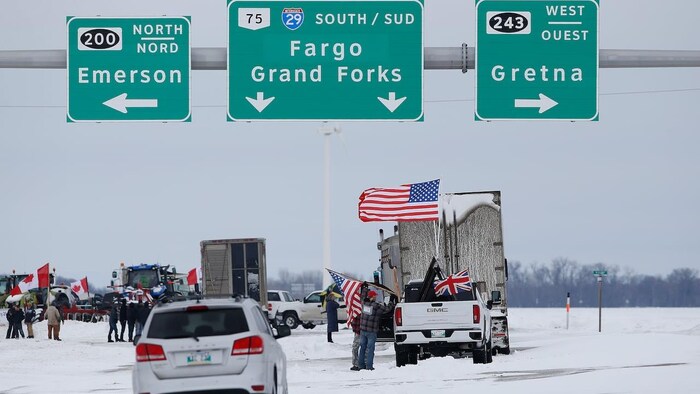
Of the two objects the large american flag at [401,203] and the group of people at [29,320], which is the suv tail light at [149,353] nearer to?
the large american flag at [401,203]

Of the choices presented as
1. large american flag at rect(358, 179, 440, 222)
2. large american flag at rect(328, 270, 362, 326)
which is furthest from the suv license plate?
large american flag at rect(358, 179, 440, 222)

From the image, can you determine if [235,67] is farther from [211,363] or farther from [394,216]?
[394,216]

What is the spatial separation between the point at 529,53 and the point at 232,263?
2511cm

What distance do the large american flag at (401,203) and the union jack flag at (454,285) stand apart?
4228 millimetres

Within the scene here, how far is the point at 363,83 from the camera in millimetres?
22219

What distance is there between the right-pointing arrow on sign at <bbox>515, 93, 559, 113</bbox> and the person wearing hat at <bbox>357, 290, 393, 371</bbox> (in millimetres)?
7604

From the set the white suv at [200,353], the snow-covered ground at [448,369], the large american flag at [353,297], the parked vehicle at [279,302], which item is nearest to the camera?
the white suv at [200,353]

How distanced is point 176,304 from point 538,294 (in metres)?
169

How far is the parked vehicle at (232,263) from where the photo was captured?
45656mm

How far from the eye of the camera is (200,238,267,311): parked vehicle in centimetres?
4566

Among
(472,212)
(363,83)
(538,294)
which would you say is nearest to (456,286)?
(472,212)

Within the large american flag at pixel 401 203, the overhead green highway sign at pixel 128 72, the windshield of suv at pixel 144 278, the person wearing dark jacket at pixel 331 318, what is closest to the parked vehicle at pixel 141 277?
the windshield of suv at pixel 144 278

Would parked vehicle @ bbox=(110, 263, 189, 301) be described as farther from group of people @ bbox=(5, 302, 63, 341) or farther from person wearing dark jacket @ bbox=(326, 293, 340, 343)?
person wearing dark jacket @ bbox=(326, 293, 340, 343)

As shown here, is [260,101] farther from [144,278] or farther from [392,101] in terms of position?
[144,278]
